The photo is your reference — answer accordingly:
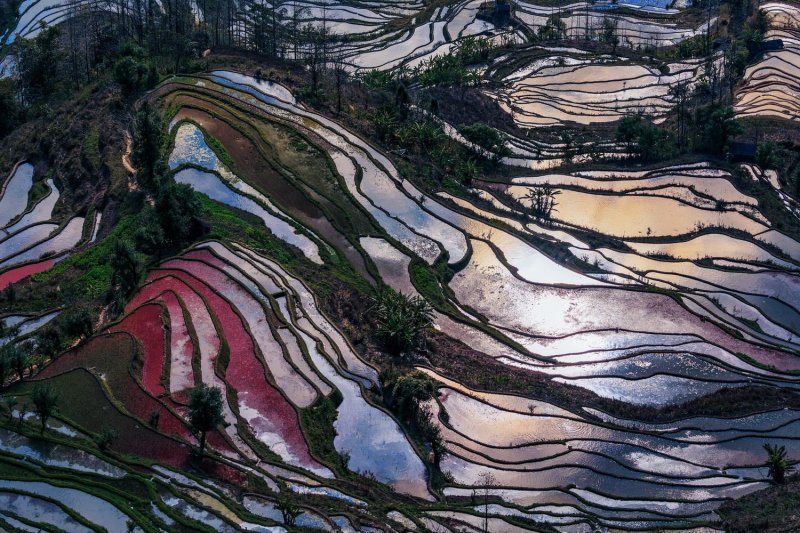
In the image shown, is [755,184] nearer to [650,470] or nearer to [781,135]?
[781,135]

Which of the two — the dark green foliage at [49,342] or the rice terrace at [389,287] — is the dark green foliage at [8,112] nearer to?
the rice terrace at [389,287]

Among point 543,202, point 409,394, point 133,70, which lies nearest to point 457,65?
point 543,202

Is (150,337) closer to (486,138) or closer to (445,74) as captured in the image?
(486,138)

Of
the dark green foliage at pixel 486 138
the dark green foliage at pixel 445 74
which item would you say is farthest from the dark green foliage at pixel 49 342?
the dark green foliage at pixel 445 74

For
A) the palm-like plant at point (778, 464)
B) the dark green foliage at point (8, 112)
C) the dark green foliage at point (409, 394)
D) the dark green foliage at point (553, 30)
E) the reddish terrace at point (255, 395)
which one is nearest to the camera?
Result: the reddish terrace at point (255, 395)

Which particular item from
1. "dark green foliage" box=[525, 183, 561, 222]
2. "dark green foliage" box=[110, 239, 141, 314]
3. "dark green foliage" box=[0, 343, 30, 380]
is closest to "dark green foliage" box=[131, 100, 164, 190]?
"dark green foliage" box=[110, 239, 141, 314]

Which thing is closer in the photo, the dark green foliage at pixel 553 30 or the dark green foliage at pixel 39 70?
the dark green foliage at pixel 39 70

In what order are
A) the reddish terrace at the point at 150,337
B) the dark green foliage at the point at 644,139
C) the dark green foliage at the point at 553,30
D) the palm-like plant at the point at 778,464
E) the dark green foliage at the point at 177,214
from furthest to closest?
the dark green foliage at the point at 553,30 < the dark green foliage at the point at 644,139 < the dark green foliage at the point at 177,214 < the reddish terrace at the point at 150,337 < the palm-like plant at the point at 778,464
